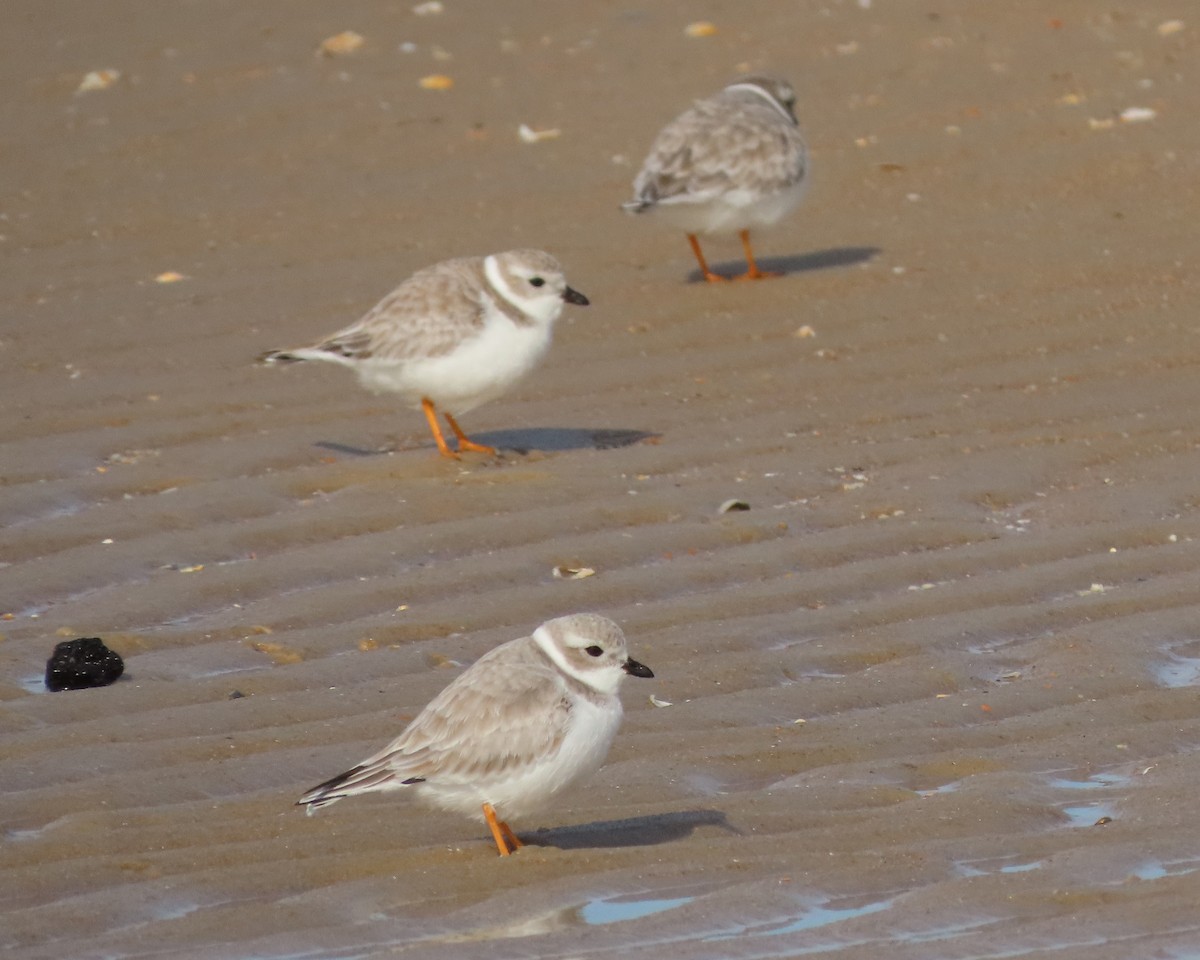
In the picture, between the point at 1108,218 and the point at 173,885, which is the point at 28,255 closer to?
the point at 1108,218

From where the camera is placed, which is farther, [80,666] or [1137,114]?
[1137,114]

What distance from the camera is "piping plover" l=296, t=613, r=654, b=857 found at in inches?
203

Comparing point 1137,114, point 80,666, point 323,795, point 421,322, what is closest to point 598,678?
point 323,795

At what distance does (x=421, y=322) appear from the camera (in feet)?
28.1

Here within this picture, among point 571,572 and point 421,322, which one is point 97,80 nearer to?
point 421,322

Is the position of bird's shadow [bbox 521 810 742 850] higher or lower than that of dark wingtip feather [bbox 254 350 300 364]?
higher

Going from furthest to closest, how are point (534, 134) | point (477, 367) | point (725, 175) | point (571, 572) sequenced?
point (534, 134) → point (725, 175) → point (477, 367) → point (571, 572)

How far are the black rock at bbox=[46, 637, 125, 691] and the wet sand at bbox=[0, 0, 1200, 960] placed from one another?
2.1 inches

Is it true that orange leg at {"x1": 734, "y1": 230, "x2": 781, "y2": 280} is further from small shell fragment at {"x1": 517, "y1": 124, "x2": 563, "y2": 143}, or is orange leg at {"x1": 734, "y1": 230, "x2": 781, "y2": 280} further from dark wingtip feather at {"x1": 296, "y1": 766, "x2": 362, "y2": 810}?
dark wingtip feather at {"x1": 296, "y1": 766, "x2": 362, "y2": 810}

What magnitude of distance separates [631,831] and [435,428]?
354 centimetres

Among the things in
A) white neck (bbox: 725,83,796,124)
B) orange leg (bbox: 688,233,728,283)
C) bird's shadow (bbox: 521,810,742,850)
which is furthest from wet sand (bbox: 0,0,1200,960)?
white neck (bbox: 725,83,796,124)

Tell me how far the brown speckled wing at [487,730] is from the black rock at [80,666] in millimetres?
1272

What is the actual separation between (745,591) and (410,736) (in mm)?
2086

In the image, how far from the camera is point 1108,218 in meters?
10.9
